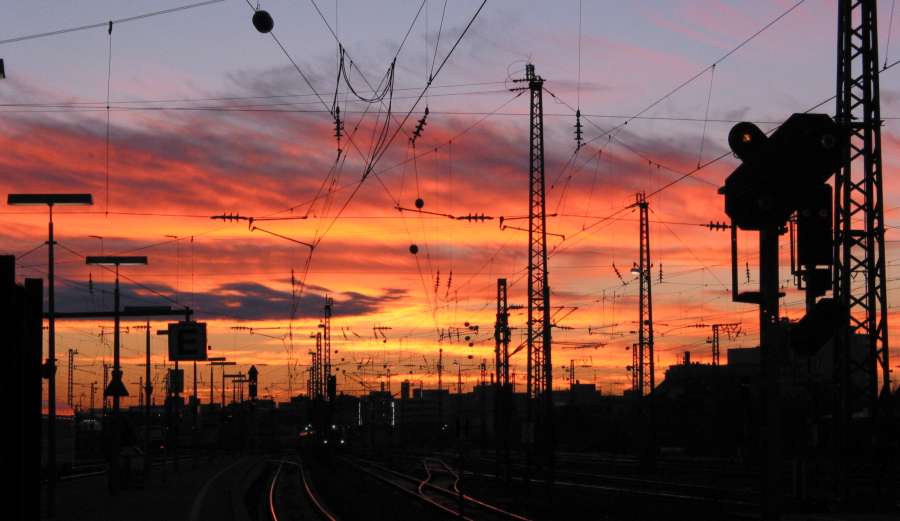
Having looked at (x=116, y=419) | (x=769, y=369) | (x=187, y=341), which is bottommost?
(x=116, y=419)

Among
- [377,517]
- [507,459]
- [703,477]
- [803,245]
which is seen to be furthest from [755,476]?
[803,245]

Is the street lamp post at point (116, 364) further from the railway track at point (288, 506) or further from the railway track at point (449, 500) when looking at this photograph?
the railway track at point (449, 500)

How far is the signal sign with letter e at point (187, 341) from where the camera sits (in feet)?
141

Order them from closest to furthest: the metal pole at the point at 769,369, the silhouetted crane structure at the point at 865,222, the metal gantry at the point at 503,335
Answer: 1. the metal pole at the point at 769,369
2. the silhouetted crane structure at the point at 865,222
3. the metal gantry at the point at 503,335

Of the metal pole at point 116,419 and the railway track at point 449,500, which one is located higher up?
the metal pole at point 116,419

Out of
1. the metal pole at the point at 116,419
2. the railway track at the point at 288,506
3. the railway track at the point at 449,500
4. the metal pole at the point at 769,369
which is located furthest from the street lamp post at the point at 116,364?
the metal pole at the point at 769,369

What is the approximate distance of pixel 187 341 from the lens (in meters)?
43.3

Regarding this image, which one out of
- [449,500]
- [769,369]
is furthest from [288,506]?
[769,369]

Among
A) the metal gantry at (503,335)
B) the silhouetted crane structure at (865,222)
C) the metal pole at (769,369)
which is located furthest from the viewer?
the metal gantry at (503,335)

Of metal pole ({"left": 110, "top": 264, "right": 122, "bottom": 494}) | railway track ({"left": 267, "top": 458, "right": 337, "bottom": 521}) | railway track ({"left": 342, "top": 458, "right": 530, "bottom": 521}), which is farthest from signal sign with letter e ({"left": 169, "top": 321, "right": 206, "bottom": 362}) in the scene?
railway track ({"left": 342, "top": 458, "right": 530, "bottom": 521})

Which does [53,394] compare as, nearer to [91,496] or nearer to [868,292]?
[91,496]

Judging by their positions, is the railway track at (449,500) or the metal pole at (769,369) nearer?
the metal pole at (769,369)

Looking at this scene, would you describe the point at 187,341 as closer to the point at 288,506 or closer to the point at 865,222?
the point at 288,506

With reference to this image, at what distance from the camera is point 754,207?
894 centimetres
